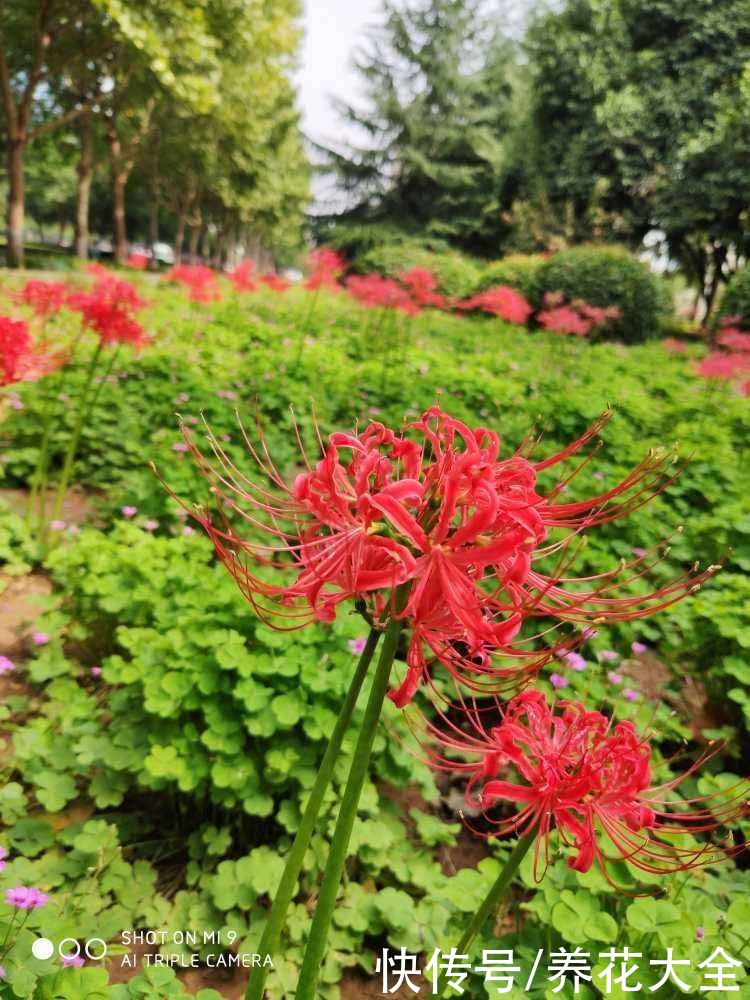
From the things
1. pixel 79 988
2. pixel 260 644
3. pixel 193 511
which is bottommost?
pixel 79 988

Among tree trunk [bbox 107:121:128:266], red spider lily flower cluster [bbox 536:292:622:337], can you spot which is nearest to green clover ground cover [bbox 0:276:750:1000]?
red spider lily flower cluster [bbox 536:292:622:337]

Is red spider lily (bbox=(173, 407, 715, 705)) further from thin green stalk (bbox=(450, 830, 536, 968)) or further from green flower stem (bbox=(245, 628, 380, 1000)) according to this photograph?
thin green stalk (bbox=(450, 830, 536, 968))

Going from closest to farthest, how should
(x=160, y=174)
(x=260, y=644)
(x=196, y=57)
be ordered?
(x=260, y=644) < (x=196, y=57) < (x=160, y=174)

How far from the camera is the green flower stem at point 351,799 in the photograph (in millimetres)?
915

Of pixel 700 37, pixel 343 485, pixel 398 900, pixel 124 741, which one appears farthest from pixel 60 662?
pixel 700 37

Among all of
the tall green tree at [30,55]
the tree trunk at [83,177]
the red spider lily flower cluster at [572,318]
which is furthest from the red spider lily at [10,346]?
the tree trunk at [83,177]

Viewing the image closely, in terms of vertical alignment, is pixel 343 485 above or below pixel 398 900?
above

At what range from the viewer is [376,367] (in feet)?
18.9

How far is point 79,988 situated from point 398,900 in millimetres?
902

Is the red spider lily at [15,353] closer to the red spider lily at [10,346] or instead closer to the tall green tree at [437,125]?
the red spider lily at [10,346]

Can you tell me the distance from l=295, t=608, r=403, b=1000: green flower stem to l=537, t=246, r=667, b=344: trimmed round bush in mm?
11211

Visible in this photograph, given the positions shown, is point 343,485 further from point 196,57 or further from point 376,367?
point 196,57

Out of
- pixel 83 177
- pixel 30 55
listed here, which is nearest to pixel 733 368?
pixel 30 55

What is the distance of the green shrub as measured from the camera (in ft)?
39.1
